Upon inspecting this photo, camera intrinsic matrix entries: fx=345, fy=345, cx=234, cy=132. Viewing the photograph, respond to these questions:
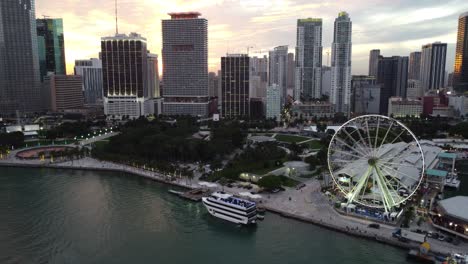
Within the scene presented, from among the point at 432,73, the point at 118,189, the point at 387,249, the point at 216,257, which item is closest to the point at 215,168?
the point at 118,189

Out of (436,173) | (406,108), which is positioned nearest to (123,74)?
(406,108)

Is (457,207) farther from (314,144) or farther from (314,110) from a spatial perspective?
(314,110)

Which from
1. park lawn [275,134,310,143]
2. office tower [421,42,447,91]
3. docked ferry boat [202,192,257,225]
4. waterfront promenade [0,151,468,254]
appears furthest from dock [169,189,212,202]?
office tower [421,42,447,91]

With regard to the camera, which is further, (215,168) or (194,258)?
(215,168)

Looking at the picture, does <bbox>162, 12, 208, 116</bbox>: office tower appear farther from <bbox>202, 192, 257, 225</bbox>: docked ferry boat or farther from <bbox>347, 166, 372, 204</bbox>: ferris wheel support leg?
<bbox>347, 166, 372, 204</bbox>: ferris wheel support leg

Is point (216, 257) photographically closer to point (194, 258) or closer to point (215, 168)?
point (194, 258)

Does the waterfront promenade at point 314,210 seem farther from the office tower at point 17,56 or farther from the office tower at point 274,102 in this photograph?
the office tower at point 17,56
